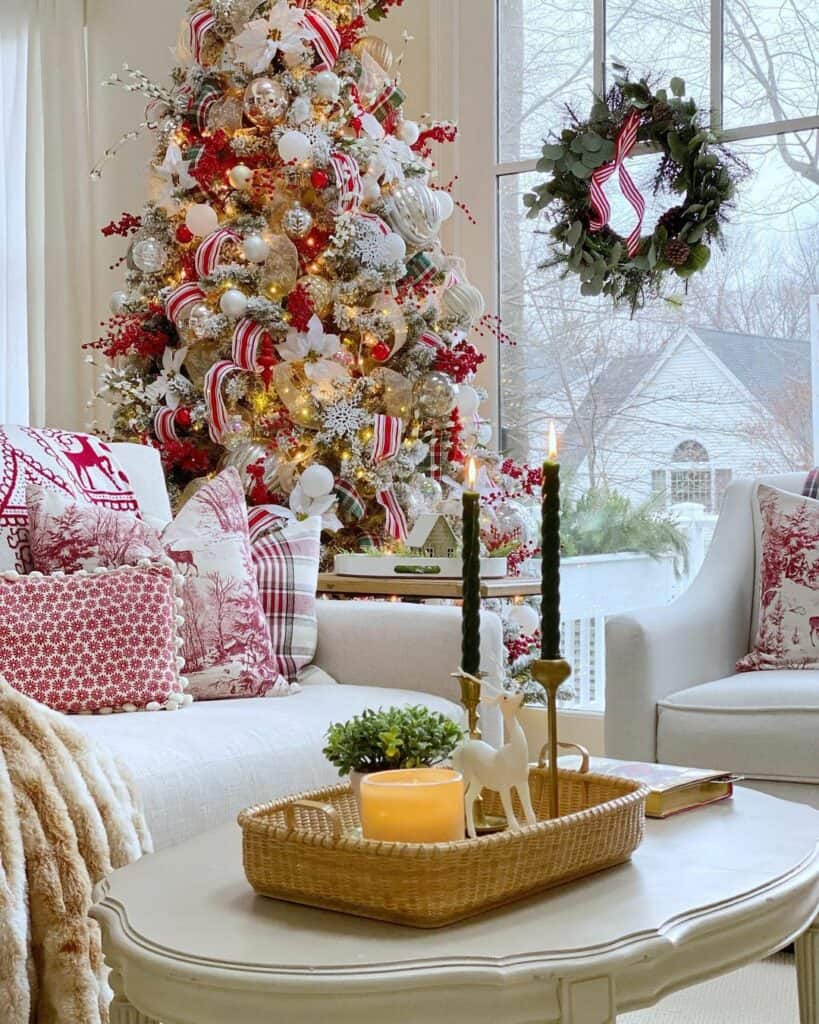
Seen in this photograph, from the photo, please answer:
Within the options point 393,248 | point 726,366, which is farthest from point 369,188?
point 726,366

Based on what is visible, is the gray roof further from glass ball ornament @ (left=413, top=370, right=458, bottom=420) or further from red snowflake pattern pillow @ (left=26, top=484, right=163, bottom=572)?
red snowflake pattern pillow @ (left=26, top=484, right=163, bottom=572)

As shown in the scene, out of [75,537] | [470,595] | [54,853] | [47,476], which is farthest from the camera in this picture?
[47,476]

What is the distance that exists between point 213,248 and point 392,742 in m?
2.66

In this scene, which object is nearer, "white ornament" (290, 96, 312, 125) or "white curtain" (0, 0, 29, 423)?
"white ornament" (290, 96, 312, 125)

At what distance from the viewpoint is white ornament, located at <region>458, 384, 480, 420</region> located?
3742 mm

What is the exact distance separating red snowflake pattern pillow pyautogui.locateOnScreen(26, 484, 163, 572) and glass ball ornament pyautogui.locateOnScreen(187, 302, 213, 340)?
4.52 ft

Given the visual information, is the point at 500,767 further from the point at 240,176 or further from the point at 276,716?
the point at 240,176

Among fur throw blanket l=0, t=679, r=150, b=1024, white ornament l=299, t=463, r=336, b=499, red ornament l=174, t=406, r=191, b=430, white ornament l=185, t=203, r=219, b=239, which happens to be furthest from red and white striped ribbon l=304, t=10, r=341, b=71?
fur throw blanket l=0, t=679, r=150, b=1024

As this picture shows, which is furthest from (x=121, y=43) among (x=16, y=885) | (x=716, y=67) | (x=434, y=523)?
(x=16, y=885)

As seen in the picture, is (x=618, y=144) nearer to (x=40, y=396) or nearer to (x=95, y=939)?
(x=40, y=396)

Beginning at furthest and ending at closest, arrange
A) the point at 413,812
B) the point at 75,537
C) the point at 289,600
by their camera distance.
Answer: the point at 289,600, the point at 75,537, the point at 413,812

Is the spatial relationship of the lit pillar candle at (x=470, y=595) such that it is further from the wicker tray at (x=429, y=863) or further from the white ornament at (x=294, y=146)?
the white ornament at (x=294, y=146)

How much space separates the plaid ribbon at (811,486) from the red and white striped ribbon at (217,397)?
5.28 ft

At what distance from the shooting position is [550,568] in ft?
3.82
